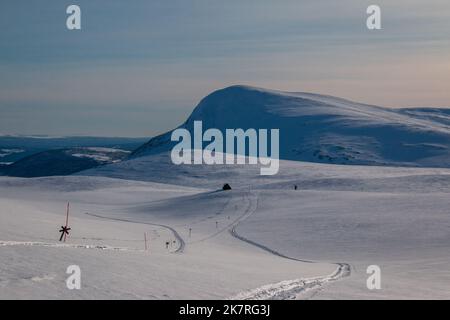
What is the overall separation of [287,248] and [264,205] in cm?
1810

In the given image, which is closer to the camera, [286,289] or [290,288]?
[286,289]

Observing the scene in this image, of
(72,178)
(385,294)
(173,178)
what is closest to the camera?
(385,294)

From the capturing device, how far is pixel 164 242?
105 ft

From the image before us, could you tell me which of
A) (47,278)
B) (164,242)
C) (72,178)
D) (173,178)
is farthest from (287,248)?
(173,178)

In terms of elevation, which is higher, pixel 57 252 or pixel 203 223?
pixel 57 252

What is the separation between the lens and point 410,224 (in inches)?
1352

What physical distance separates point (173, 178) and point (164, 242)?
231ft

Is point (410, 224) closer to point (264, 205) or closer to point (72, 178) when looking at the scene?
point (264, 205)
